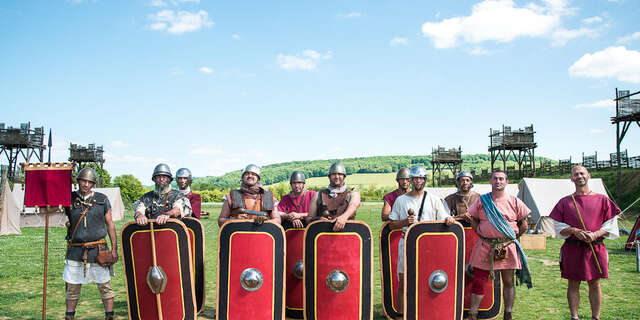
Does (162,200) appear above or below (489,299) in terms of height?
above

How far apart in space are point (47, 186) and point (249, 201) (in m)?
2.04

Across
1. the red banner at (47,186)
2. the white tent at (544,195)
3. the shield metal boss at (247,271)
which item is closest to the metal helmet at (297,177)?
the shield metal boss at (247,271)

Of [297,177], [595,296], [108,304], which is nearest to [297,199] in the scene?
[297,177]

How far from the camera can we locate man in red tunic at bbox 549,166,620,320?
160 inches

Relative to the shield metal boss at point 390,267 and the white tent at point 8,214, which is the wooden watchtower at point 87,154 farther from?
the shield metal boss at point 390,267

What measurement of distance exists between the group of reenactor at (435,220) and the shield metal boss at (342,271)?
0.06 meters

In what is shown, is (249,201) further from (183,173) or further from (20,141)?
(20,141)

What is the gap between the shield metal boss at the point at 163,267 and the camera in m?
4.07

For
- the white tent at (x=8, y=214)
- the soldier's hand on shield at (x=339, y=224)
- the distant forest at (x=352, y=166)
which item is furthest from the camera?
the distant forest at (x=352, y=166)

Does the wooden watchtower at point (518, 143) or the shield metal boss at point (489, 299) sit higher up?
the wooden watchtower at point (518, 143)

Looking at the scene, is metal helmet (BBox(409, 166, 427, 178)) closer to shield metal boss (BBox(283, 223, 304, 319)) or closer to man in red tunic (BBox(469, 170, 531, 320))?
man in red tunic (BBox(469, 170, 531, 320))

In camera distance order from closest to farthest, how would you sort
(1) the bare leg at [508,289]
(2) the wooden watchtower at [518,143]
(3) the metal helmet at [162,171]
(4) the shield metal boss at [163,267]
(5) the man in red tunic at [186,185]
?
(4) the shield metal boss at [163,267] < (1) the bare leg at [508,289] < (3) the metal helmet at [162,171] < (5) the man in red tunic at [186,185] < (2) the wooden watchtower at [518,143]

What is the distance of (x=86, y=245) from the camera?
4246mm

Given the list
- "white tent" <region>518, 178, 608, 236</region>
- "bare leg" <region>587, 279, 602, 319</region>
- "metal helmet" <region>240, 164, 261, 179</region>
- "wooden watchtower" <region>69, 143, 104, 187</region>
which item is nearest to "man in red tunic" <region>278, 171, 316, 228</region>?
"metal helmet" <region>240, 164, 261, 179</region>
